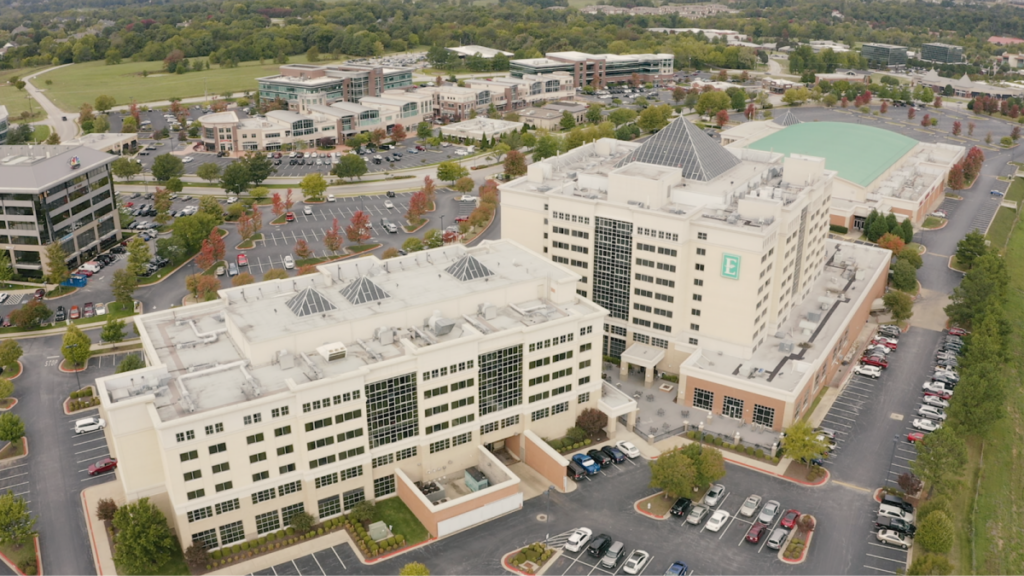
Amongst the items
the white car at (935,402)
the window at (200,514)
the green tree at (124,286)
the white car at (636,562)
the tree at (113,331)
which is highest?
the green tree at (124,286)

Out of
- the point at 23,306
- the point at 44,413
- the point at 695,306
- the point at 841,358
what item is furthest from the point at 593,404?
the point at 23,306

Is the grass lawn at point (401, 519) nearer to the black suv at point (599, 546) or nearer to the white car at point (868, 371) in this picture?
the black suv at point (599, 546)

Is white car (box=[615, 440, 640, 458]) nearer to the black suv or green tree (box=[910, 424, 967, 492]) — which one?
the black suv

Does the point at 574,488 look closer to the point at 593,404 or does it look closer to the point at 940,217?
the point at 593,404

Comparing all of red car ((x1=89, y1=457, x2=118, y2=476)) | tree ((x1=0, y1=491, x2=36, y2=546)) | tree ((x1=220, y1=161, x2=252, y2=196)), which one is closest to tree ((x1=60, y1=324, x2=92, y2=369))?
red car ((x1=89, y1=457, x2=118, y2=476))

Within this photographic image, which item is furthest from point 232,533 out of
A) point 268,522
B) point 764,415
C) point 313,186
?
point 313,186

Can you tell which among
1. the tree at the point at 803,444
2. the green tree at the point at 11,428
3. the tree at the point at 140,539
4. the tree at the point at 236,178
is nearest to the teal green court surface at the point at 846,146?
the tree at the point at 803,444
